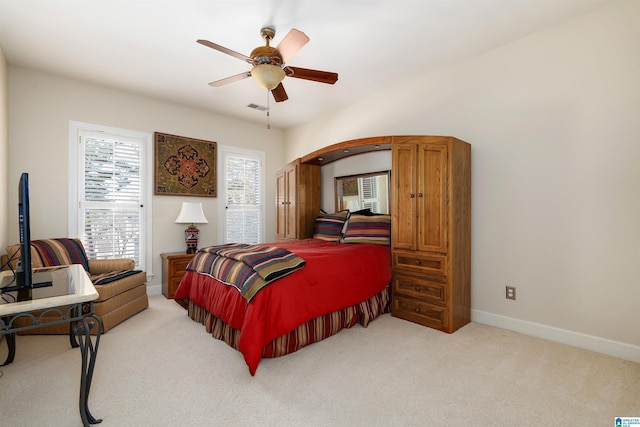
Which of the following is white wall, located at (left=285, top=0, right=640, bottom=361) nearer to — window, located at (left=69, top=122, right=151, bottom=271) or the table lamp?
the table lamp

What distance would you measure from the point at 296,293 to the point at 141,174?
10.2 feet

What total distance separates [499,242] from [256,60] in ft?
9.27

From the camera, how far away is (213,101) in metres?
4.29

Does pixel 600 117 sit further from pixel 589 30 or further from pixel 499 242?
pixel 499 242

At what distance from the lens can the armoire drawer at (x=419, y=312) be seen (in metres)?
2.83

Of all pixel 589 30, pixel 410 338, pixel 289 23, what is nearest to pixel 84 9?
pixel 289 23

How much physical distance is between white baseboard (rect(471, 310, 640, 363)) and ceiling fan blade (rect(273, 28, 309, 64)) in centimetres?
303

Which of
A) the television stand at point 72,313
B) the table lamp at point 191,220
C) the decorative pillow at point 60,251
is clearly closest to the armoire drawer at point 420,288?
the television stand at point 72,313

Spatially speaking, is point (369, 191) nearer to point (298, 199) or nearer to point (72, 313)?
point (298, 199)

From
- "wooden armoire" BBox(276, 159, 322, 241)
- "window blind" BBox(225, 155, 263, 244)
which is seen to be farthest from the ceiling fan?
"window blind" BBox(225, 155, 263, 244)

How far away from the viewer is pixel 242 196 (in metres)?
5.12

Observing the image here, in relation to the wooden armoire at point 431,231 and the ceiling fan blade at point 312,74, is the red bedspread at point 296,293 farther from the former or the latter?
the ceiling fan blade at point 312,74

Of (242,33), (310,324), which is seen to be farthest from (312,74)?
(310,324)

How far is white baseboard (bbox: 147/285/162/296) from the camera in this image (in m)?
4.15
